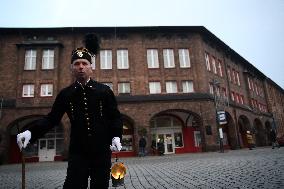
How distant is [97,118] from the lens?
9.90 feet

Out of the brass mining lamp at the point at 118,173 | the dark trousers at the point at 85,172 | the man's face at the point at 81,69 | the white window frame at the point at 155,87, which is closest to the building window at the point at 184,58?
the white window frame at the point at 155,87

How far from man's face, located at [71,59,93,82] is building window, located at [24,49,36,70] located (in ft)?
86.8

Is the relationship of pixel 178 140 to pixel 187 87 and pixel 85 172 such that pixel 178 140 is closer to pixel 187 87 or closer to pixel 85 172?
pixel 187 87

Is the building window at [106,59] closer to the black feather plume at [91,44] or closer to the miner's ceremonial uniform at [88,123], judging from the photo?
the black feather plume at [91,44]

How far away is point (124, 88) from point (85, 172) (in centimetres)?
2543

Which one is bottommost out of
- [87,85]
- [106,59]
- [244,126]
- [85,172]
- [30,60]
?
[85,172]

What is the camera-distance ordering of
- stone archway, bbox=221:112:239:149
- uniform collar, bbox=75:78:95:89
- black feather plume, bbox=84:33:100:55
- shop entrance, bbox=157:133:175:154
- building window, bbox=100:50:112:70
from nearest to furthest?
uniform collar, bbox=75:78:95:89
black feather plume, bbox=84:33:100:55
building window, bbox=100:50:112:70
shop entrance, bbox=157:133:175:154
stone archway, bbox=221:112:239:149

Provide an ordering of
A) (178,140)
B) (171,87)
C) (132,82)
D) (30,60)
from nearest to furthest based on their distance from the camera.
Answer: (30,60)
(132,82)
(171,87)
(178,140)

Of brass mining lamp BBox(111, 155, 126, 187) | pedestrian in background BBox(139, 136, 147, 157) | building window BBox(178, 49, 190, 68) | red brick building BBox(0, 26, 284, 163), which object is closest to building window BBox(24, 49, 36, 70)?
red brick building BBox(0, 26, 284, 163)

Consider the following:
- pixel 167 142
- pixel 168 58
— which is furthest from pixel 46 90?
pixel 167 142

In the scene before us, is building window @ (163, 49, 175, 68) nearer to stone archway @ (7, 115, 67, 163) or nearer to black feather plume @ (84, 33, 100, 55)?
stone archway @ (7, 115, 67, 163)

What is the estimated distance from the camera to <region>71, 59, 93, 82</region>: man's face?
10.2 feet

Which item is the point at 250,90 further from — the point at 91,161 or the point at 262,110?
the point at 91,161

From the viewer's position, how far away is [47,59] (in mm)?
27875
